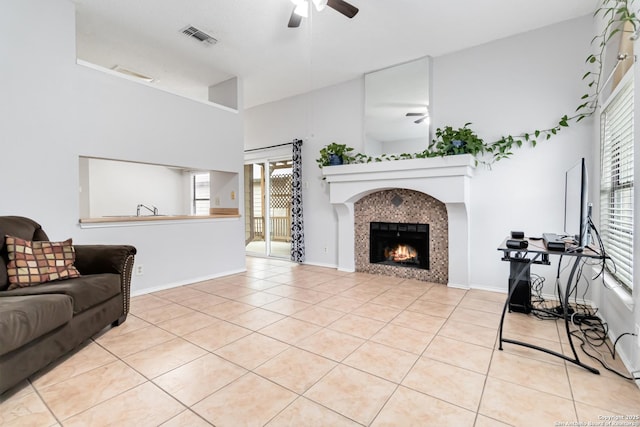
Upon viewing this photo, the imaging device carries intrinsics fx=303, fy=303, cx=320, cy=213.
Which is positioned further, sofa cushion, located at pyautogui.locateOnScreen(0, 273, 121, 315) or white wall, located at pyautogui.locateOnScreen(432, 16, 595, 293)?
white wall, located at pyautogui.locateOnScreen(432, 16, 595, 293)

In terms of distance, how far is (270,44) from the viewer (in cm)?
376

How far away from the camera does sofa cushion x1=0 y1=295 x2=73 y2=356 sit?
1524 mm

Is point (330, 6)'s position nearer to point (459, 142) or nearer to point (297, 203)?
point (459, 142)

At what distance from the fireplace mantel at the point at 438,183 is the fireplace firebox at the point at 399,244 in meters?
0.44

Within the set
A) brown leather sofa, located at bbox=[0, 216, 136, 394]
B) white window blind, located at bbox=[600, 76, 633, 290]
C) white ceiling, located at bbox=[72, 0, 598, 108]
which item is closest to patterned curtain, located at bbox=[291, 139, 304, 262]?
white ceiling, located at bbox=[72, 0, 598, 108]

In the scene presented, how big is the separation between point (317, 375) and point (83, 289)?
174 centimetres

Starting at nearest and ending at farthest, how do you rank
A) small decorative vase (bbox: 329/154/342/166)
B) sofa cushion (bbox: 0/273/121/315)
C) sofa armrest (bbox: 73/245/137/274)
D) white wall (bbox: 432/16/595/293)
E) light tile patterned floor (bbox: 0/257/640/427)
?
light tile patterned floor (bbox: 0/257/640/427)
sofa cushion (bbox: 0/273/121/315)
sofa armrest (bbox: 73/245/137/274)
white wall (bbox: 432/16/595/293)
small decorative vase (bbox: 329/154/342/166)

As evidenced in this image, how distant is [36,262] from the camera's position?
2236 mm

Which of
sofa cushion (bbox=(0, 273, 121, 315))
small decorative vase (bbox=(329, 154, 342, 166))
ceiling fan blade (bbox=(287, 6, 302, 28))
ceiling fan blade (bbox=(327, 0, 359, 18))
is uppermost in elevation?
ceiling fan blade (bbox=(287, 6, 302, 28))

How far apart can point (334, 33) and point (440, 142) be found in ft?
6.00

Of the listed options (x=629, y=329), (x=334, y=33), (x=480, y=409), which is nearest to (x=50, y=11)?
(x=334, y=33)

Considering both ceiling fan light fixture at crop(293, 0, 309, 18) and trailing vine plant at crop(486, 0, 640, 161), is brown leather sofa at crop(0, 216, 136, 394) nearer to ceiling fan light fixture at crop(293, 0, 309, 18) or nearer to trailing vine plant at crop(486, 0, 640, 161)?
ceiling fan light fixture at crop(293, 0, 309, 18)

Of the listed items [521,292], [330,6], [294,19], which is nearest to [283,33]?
[294,19]

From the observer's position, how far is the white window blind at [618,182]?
2102 mm
